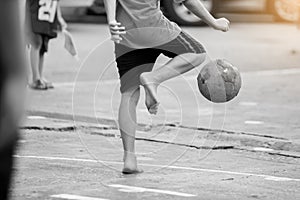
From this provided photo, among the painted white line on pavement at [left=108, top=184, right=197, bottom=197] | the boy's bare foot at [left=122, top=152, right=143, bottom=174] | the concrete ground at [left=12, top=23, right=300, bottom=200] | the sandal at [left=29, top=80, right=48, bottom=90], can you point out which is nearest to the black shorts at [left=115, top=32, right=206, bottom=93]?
the boy's bare foot at [left=122, top=152, right=143, bottom=174]

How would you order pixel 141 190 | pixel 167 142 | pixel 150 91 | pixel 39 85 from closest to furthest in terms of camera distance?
A: 1. pixel 141 190
2. pixel 150 91
3. pixel 167 142
4. pixel 39 85

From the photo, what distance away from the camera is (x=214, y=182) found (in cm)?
645

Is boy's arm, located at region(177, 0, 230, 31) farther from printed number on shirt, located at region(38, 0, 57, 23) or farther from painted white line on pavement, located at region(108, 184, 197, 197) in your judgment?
printed number on shirt, located at region(38, 0, 57, 23)

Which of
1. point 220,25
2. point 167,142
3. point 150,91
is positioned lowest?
point 167,142

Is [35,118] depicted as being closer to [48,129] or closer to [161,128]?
[48,129]

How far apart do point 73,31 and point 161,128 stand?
10034 mm

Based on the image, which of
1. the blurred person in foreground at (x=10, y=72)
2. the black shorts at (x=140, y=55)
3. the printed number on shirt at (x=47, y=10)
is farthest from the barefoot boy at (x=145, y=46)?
the printed number on shirt at (x=47, y=10)

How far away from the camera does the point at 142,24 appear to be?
21.6ft

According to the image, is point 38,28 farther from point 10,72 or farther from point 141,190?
point 10,72

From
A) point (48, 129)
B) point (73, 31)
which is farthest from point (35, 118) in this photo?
point (73, 31)

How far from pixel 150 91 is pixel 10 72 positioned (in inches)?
157

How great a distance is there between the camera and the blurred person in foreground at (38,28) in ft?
37.2

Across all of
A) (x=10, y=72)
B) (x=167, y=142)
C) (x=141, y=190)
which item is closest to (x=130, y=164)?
(x=141, y=190)

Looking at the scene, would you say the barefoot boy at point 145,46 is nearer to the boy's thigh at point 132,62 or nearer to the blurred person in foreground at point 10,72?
the boy's thigh at point 132,62
